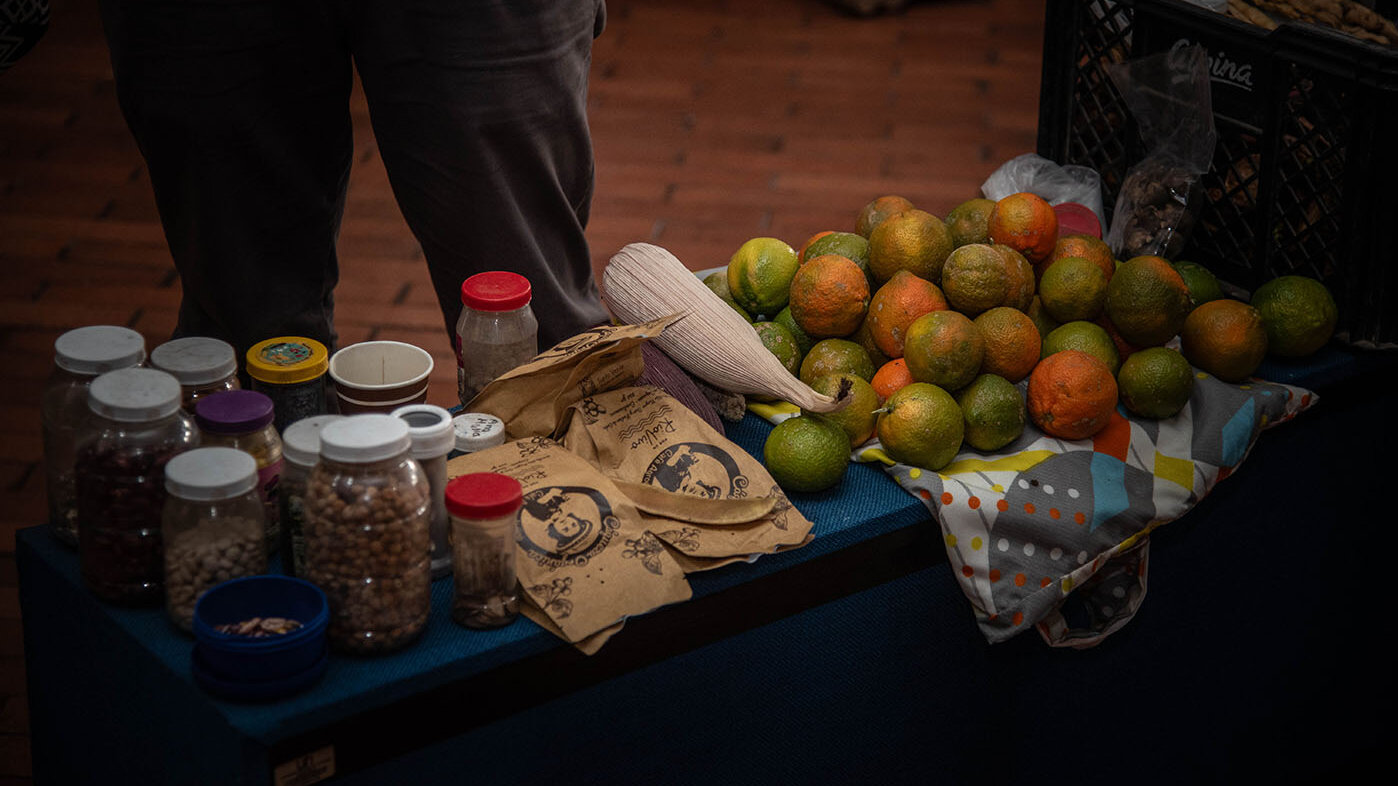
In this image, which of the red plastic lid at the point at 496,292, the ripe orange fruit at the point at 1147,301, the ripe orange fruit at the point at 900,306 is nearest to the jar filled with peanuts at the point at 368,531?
the red plastic lid at the point at 496,292

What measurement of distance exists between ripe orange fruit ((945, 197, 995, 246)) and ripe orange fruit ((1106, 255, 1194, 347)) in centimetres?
18

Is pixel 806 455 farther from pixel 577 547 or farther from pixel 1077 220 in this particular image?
pixel 1077 220

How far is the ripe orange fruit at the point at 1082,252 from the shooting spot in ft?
5.65

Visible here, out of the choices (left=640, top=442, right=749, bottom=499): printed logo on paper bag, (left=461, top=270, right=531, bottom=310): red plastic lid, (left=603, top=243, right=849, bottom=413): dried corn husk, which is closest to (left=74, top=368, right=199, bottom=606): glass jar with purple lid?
(left=461, top=270, right=531, bottom=310): red plastic lid

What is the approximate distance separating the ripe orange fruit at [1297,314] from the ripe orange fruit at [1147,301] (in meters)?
0.14

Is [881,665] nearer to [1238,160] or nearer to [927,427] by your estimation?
[927,427]

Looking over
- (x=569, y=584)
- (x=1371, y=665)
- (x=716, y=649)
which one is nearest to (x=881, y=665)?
(x=716, y=649)

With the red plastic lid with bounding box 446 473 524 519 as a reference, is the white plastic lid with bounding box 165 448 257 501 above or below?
above

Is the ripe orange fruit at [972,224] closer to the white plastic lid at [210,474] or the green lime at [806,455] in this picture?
the green lime at [806,455]

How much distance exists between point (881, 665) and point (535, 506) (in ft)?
1.46

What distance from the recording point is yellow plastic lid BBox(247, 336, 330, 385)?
1360mm

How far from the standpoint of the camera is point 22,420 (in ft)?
8.38

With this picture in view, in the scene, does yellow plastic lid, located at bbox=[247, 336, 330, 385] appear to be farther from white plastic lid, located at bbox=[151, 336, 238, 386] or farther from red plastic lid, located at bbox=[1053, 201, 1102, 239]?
red plastic lid, located at bbox=[1053, 201, 1102, 239]

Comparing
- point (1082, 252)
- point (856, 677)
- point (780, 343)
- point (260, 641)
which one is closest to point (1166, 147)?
point (1082, 252)
